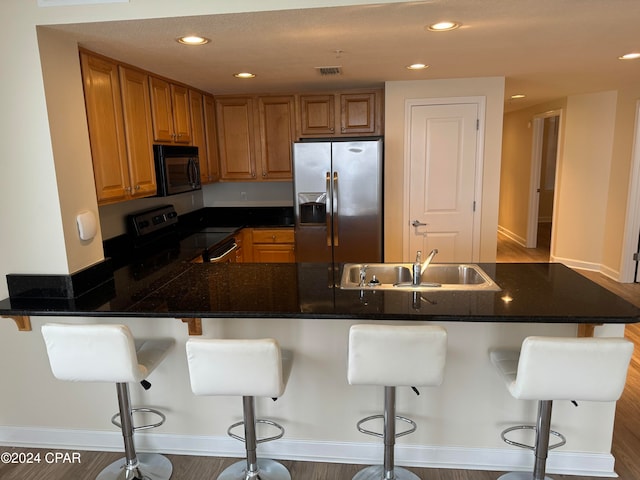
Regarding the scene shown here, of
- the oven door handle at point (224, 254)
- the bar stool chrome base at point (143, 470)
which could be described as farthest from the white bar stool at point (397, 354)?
the oven door handle at point (224, 254)

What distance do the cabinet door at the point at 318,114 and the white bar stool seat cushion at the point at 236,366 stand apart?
9.13ft

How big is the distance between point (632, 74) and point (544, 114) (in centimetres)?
237

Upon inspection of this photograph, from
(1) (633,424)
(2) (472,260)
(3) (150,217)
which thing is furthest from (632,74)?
(3) (150,217)

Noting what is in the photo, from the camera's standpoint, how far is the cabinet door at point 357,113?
160 inches

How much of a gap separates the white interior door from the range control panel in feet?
7.03

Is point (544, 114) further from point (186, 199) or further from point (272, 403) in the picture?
point (272, 403)

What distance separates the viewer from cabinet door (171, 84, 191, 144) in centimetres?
348

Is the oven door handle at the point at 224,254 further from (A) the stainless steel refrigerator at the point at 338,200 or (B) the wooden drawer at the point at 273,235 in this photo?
(A) the stainless steel refrigerator at the point at 338,200

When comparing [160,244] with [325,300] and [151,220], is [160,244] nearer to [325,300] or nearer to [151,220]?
[151,220]

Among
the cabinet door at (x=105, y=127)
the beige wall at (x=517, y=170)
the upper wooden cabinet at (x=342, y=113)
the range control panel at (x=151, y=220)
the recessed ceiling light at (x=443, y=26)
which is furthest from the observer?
the beige wall at (x=517, y=170)

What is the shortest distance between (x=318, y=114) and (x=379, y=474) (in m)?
3.04

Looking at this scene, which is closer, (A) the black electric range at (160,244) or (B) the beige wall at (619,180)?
(A) the black electric range at (160,244)

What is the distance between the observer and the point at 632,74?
12.6ft

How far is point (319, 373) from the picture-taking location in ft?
7.44
